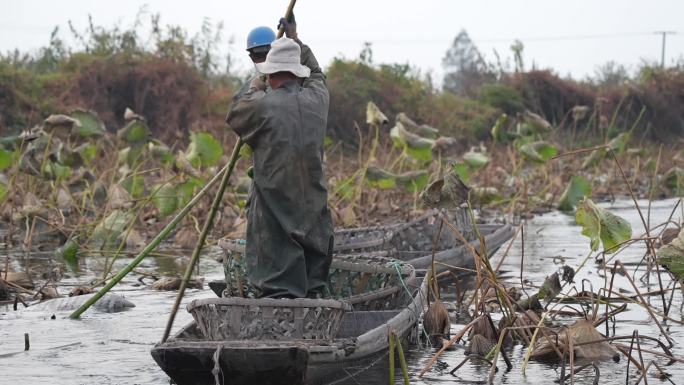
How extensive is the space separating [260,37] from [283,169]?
752mm

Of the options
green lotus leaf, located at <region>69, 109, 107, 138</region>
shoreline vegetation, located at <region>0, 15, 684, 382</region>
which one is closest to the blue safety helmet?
shoreline vegetation, located at <region>0, 15, 684, 382</region>

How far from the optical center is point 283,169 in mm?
5020

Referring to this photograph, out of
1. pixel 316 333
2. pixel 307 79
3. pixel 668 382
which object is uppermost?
pixel 307 79

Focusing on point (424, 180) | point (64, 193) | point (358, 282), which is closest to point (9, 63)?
point (64, 193)

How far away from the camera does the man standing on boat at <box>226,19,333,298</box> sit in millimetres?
5012

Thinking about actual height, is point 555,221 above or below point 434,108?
below

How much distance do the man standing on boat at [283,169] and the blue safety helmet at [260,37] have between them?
195 millimetres

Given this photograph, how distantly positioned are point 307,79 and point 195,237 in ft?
19.9

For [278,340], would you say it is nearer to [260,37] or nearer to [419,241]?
[260,37]

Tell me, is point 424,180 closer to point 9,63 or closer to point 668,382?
point 668,382

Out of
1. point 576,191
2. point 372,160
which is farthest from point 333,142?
point 576,191

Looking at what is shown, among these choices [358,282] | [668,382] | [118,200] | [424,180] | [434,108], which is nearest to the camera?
[668,382]

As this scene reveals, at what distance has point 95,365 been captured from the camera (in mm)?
5746

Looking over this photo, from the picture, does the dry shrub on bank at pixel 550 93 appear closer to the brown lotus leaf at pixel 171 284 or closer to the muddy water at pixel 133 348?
the muddy water at pixel 133 348
